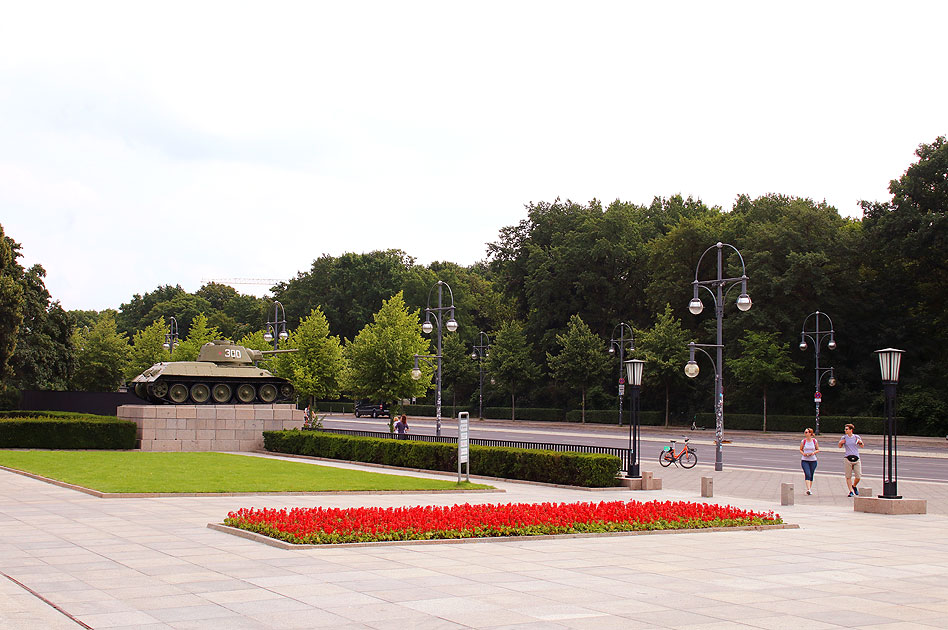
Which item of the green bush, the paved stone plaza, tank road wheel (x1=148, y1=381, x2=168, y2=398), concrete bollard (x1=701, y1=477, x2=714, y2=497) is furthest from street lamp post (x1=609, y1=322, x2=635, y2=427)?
the paved stone plaza

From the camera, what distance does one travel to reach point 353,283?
10675cm

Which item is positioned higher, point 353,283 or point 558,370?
point 353,283

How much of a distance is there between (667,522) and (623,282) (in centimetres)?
6452

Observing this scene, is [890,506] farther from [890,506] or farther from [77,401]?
[77,401]

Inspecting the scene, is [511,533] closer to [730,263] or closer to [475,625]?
[475,625]

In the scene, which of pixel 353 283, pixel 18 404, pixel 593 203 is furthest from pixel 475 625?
pixel 353 283

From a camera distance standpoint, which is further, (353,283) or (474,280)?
(474,280)

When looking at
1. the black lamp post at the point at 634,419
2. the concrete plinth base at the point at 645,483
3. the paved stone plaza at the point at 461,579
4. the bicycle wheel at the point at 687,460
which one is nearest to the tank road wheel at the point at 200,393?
the bicycle wheel at the point at 687,460

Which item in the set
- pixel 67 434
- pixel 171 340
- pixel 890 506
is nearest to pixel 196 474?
pixel 67 434

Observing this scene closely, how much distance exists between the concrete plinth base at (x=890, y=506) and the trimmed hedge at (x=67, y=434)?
2720cm

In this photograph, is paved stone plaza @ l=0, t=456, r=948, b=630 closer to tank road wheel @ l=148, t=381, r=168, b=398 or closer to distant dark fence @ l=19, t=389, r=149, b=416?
tank road wheel @ l=148, t=381, r=168, b=398

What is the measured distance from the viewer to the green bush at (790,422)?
5525 centimetres

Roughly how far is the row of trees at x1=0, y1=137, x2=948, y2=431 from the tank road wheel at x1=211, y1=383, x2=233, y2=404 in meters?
6.15

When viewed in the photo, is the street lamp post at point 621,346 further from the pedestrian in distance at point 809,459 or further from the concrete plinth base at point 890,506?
the concrete plinth base at point 890,506
